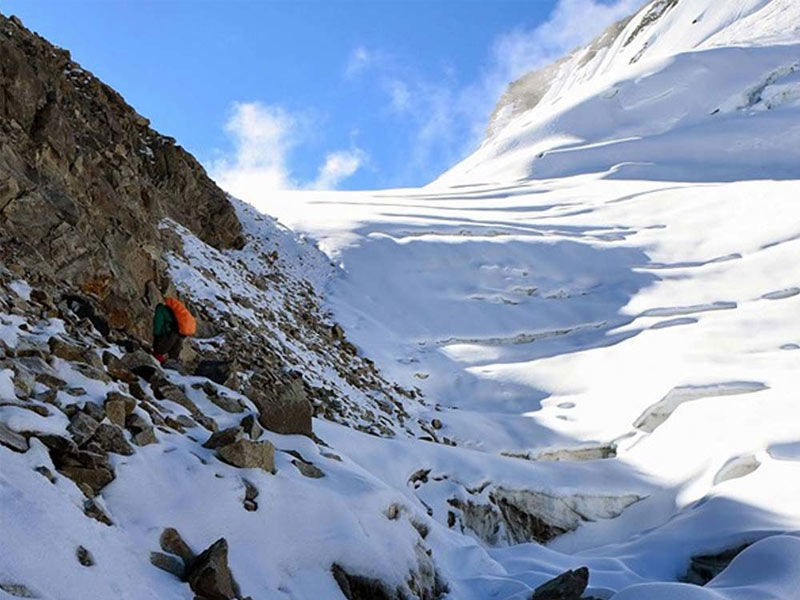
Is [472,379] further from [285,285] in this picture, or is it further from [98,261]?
[98,261]

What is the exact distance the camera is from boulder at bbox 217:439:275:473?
14.4ft

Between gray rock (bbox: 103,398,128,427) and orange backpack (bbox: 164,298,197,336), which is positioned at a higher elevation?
orange backpack (bbox: 164,298,197,336)

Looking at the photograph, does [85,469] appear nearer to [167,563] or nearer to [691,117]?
[167,563]

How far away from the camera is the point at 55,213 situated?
318 inches

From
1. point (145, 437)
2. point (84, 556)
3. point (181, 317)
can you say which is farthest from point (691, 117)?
point (84, 556)

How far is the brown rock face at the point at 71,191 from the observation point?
301 inches

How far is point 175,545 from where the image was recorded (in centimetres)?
355

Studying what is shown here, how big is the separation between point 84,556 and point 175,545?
0.60 m

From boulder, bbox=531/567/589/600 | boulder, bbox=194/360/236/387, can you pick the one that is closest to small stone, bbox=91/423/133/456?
boulder, bbox=194/360/236/387

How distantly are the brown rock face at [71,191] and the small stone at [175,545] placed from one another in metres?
3.91

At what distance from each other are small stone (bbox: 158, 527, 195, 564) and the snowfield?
7cm

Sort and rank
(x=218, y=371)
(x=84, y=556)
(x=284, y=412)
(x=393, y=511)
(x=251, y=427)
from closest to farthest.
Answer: (x=84, y=556) → (x=393, y=511) → (x=251, y=427) → (x=284, y=412) → (x=218, y=371)

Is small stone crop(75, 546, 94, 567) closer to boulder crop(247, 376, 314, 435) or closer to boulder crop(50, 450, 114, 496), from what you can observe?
boulder crop(50, 450, 114, 496)

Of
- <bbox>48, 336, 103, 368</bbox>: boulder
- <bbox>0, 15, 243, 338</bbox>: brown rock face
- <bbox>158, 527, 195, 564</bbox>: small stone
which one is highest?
<bbox>0, 15, 243, 338</bbox>: brown rock face
